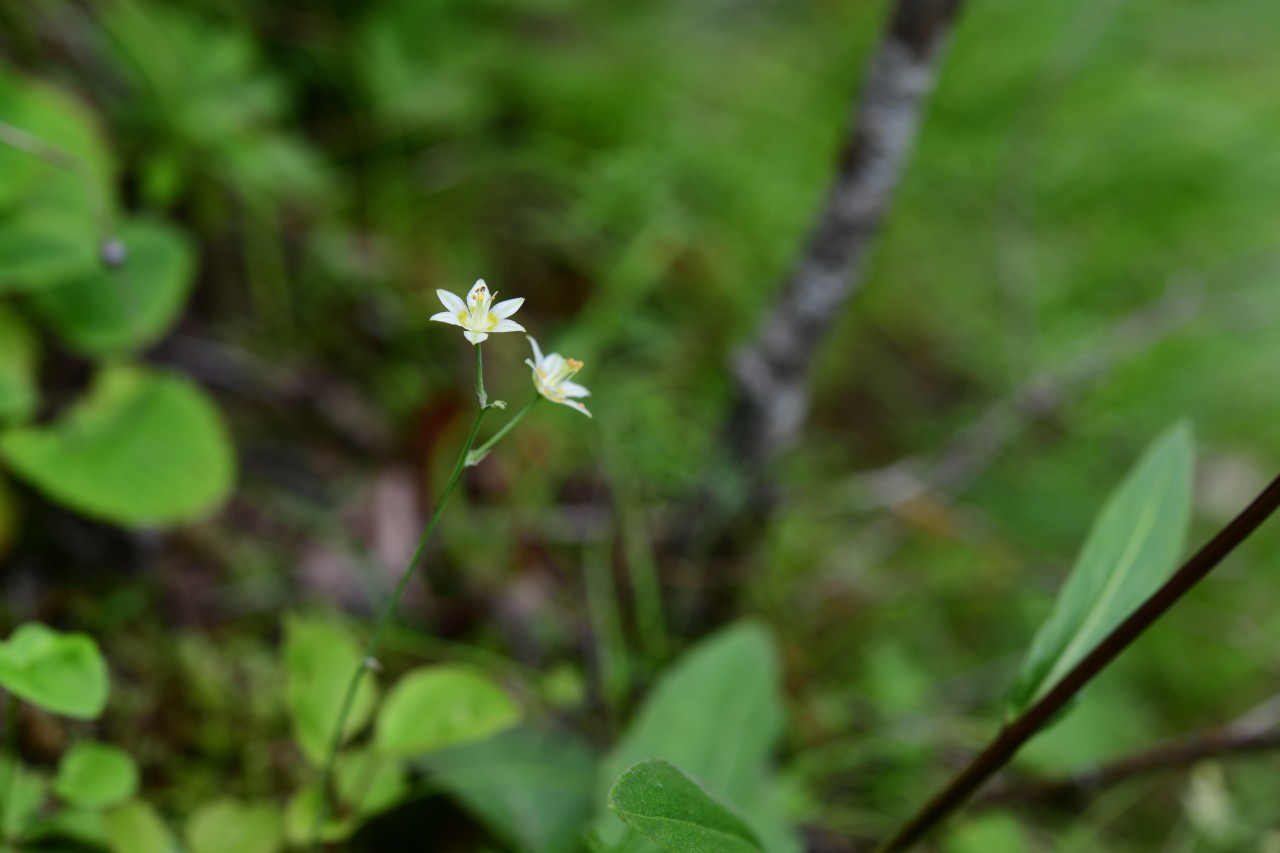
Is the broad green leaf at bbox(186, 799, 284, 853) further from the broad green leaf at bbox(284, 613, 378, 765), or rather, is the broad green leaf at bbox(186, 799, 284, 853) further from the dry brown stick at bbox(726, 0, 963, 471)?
the dry brown stick at bbox(726, 0, 963, 471)

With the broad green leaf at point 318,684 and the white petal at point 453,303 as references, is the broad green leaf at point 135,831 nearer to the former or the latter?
the broad green leaf at point 318,684

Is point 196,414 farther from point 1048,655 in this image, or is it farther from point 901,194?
point 901,194

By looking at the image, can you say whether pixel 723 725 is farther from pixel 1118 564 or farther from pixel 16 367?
pixel 16 367

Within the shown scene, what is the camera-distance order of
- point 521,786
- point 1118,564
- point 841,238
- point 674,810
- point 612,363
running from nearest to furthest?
1. point 674,810
2. point 1118,564
3. point 521,786
4. point 841,238
5. point 612,363

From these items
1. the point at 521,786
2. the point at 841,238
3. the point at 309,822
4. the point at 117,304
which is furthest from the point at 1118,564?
the point at 117,304

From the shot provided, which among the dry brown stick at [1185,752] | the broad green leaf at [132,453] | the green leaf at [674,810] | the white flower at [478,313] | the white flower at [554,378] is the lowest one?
the green leaf at [674,810]

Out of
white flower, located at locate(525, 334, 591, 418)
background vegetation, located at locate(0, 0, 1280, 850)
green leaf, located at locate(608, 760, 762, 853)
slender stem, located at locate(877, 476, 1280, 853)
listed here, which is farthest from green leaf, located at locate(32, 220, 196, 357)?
slender stem, located at locate(877, 476, 1280, 853)

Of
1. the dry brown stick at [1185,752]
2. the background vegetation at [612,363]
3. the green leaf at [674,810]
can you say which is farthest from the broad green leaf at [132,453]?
the dry brown stick at [1185,752]
